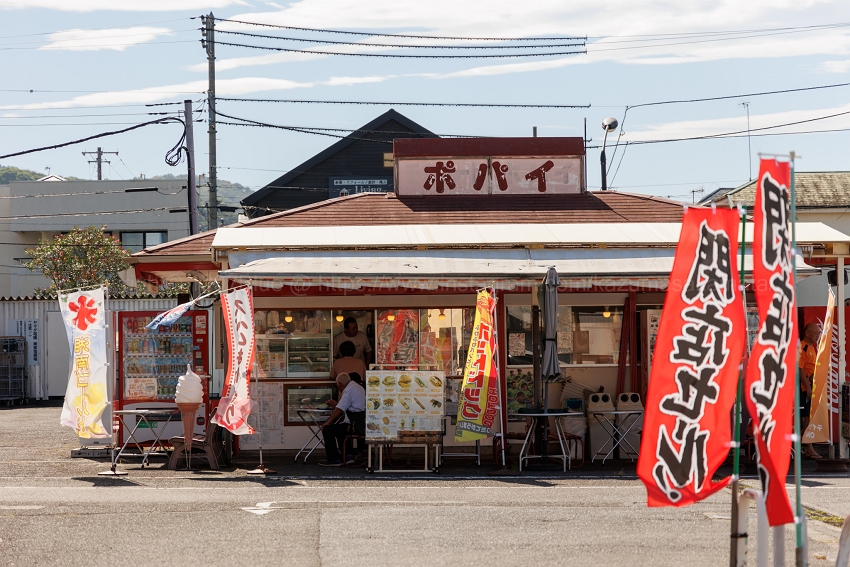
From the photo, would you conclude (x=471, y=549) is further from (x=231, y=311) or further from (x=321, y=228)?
(x=321, y=228)

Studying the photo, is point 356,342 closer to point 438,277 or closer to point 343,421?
point 343,421

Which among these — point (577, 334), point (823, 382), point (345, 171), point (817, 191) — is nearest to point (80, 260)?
point (345, 171)

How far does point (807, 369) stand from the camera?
13.6 metres

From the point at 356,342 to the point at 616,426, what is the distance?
399 cm

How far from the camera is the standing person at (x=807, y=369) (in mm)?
13289

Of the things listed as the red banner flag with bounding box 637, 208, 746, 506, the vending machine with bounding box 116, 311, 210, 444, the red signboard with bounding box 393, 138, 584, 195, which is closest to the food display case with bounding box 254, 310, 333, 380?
the vending machine with bounding box 116, 311, 210, 444

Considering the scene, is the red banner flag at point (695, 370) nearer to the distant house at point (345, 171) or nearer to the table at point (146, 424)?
the table at point (146, 424)

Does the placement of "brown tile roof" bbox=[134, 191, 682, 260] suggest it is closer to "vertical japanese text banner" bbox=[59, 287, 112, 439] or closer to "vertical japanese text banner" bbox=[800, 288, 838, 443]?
"vertical japanese text banner" bbox=[59, 287, 112, 439]

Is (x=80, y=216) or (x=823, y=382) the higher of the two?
(x=80, y=216)

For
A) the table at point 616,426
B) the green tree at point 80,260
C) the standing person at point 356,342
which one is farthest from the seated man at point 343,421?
the green tree at point 80,260

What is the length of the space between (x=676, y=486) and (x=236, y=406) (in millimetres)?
7259

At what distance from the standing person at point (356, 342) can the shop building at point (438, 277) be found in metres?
0.08

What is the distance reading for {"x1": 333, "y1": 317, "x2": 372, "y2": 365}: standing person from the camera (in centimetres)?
1462

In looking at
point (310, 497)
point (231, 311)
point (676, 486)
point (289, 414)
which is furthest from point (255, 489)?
point (676, 486)
